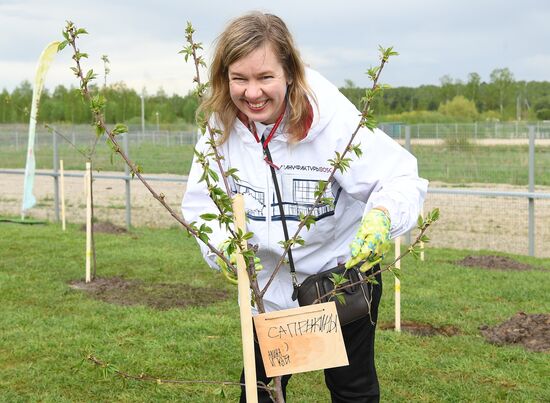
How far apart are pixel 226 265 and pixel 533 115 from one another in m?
54.0

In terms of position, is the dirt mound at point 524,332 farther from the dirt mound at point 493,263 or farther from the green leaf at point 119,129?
the green leaf at point 119,129

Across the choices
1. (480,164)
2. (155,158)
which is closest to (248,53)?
(480,164)

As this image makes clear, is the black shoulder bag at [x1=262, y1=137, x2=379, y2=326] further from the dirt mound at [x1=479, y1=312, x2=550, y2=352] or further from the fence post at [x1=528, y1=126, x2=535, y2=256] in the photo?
the fence post at [x1=528, y1=126, x2=535, y2=256]

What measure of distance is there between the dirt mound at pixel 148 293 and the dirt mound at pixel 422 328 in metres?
1.76

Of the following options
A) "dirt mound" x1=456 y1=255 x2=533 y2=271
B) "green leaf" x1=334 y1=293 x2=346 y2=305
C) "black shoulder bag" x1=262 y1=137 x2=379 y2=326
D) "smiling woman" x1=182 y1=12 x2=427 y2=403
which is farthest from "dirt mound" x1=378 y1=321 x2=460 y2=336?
"green leaf" x1=334 y1=293 x2=346 y2=305

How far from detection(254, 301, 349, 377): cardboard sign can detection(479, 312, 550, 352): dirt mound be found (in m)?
3.73

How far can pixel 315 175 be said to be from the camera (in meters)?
2.51

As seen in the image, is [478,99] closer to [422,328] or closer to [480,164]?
[480,164]

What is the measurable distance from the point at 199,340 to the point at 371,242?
12.2 feet

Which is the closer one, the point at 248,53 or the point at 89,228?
the point at 248,53

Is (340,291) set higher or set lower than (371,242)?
lower

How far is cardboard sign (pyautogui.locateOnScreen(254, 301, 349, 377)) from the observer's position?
6.79ft

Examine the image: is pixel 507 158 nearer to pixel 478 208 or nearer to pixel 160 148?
pixel 478 208

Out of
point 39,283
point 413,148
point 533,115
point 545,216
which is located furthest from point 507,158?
point 533,115
